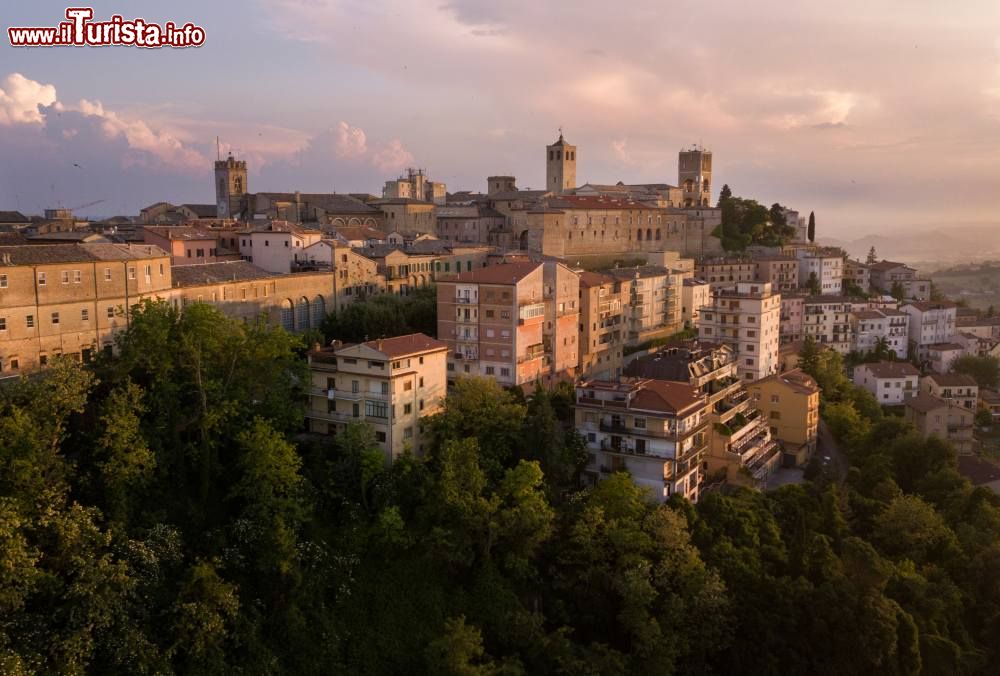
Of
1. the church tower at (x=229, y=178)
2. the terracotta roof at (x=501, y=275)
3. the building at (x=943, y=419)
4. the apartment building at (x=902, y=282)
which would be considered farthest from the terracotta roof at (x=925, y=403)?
the church tower at (x=229, y=178)

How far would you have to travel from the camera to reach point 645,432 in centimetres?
2769

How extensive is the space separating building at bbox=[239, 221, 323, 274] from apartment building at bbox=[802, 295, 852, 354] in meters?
29.5

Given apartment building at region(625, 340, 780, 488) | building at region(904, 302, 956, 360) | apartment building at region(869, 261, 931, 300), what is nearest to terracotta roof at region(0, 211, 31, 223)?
apartment building at region(625, 340, 780, 488)

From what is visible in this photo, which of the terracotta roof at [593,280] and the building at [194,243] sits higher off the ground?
the building at [194,243]

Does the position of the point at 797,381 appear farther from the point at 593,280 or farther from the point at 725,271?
the point at 725,271

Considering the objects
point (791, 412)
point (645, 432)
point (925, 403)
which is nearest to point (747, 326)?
point (791, 412)

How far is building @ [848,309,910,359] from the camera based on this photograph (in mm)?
52469

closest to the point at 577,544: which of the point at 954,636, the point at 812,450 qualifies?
the point at 954,636

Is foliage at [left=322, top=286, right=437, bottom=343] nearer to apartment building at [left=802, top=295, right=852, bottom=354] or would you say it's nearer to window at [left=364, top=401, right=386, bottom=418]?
window at [left=364, top=401, right=386, bottom=418]

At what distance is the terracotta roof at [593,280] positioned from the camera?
127ft

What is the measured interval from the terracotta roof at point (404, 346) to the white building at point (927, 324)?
39.3 meters

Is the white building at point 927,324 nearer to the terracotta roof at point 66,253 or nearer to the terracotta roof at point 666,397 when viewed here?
the terracotta roof at point 666,397

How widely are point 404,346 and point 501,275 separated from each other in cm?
856

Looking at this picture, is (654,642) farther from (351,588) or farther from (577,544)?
(351,588)
